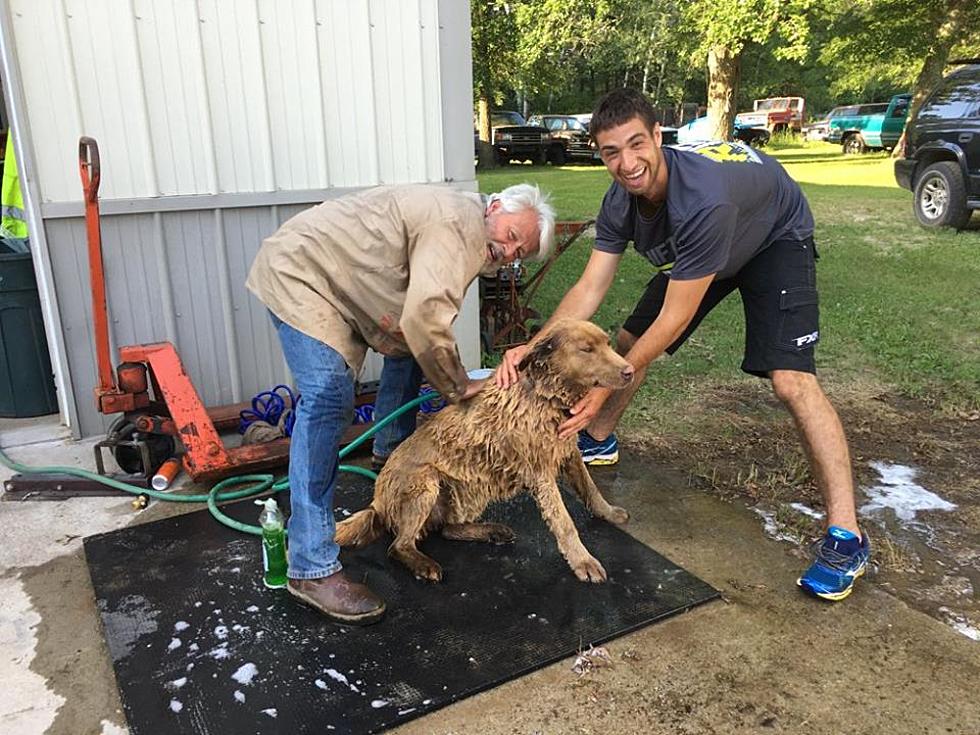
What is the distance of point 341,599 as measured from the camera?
2.94 metres

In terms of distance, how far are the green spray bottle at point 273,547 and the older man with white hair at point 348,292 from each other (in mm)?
131

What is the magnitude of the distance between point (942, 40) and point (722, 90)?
720cm

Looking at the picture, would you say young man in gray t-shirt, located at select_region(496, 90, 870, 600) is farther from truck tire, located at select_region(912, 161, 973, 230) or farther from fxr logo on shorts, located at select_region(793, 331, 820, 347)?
truck tire, located at select_region(912, 161, 973, 230)

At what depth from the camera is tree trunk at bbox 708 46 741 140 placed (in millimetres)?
22047

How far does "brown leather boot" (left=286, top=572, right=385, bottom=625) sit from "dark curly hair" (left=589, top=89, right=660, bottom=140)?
6.77 ft

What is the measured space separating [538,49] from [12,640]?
26.8m

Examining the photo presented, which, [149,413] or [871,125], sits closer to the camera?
[149,413]

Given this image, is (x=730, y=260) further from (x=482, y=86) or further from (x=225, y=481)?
(x=482, y=86)

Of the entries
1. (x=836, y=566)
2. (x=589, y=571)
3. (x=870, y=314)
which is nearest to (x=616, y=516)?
(x=589, y=571)

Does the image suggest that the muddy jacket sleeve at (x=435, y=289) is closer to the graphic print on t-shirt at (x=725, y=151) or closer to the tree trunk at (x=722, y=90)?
the graphic print on t-shirt at (x=725, y=151)

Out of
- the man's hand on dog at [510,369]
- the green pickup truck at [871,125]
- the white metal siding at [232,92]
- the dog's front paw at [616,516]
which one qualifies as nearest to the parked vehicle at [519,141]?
the green pickup truck at [871,125]

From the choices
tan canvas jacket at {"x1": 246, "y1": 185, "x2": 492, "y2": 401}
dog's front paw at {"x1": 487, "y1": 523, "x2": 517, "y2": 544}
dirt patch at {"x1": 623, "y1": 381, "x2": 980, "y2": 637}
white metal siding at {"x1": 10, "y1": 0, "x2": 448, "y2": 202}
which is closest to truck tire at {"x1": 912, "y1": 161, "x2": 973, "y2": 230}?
dirt patch at {"x1": 623, "y1": 381, "x2": 980, "y2": 637}

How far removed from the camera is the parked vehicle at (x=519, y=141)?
89.7ft

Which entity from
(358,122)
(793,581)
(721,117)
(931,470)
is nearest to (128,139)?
(358,122)
